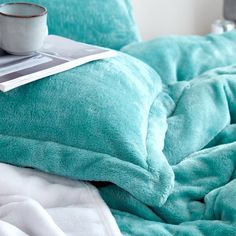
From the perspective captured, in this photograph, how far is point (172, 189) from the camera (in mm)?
817

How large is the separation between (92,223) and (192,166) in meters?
0.23

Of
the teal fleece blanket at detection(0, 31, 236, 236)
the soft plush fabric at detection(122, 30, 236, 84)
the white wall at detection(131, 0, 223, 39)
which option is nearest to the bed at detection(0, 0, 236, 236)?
the teal fleece blanket at detection(0, 31, 236, 236)

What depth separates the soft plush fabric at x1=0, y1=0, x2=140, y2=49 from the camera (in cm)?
123

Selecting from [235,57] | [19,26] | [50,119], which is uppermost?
[19,26]

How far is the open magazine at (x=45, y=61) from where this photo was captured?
84 cm

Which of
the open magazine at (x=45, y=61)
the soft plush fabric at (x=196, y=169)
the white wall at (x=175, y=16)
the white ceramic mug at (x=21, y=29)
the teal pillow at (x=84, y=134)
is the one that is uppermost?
the white ceramic mug at (x=21, y=29)

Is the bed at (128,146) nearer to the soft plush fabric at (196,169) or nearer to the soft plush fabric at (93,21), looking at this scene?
the soft plush fabric at (196,169)

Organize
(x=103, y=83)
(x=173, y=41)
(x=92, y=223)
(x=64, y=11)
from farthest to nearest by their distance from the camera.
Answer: (x=173, y=41) < (x=64, y=11) < (x=103, y=83) < (x=92, y=223)

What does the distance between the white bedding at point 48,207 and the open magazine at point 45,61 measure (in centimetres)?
15

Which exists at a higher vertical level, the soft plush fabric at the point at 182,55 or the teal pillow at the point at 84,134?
the teal pillow at the point at 84,134

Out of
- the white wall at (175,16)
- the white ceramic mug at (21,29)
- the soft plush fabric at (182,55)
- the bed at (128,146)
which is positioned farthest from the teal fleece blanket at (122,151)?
the white wall at (175,16)

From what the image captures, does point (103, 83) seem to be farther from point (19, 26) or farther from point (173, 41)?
point (173, 41)

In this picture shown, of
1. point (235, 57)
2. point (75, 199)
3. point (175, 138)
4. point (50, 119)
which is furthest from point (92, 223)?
point (235, 57)

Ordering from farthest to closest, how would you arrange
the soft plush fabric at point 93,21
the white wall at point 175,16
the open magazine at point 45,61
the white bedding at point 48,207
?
the white wall at point 175,16
the soft plush fabric at point 93,21
the open magazine at point 45,61
the white bedding at point 48,207
